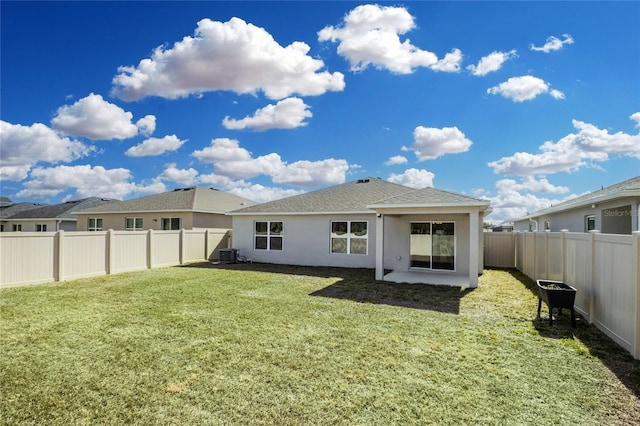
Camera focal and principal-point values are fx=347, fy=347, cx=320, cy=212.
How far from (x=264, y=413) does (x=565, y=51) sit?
13.2 m

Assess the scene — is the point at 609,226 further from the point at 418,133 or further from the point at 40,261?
the point at 40,261

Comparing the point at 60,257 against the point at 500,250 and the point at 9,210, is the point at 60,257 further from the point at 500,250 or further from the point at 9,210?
the point at 9,210

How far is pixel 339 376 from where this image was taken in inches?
172

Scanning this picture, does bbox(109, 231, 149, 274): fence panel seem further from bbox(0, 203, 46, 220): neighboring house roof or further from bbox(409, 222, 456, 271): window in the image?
bbox(0, 203, 46, 220): neighboring house roof

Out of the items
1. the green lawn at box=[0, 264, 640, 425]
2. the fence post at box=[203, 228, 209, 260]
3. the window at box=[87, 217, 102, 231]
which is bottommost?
the green lawn at box=[0, 264, 640, 425]

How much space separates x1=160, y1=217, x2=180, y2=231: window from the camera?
22500 mm

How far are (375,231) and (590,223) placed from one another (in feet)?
28.7

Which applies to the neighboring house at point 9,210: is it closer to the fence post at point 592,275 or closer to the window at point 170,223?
the window at point 170,223

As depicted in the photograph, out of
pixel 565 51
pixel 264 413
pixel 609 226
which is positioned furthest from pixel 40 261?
pixel 609 226

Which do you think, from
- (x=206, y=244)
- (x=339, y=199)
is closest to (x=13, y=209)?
(x=206, y=244)

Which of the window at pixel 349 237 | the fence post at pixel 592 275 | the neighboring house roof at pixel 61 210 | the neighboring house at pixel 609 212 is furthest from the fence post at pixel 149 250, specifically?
the neighboring house roof at pixel 61 210

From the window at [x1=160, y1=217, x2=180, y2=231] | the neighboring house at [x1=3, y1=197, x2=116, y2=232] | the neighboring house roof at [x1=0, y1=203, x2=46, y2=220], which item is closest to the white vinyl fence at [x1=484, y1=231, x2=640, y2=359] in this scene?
the window at [x1=160, y1=217, x2=180, y2=231]

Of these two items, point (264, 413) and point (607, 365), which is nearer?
point (264, 413)

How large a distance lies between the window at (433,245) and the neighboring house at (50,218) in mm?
29410
